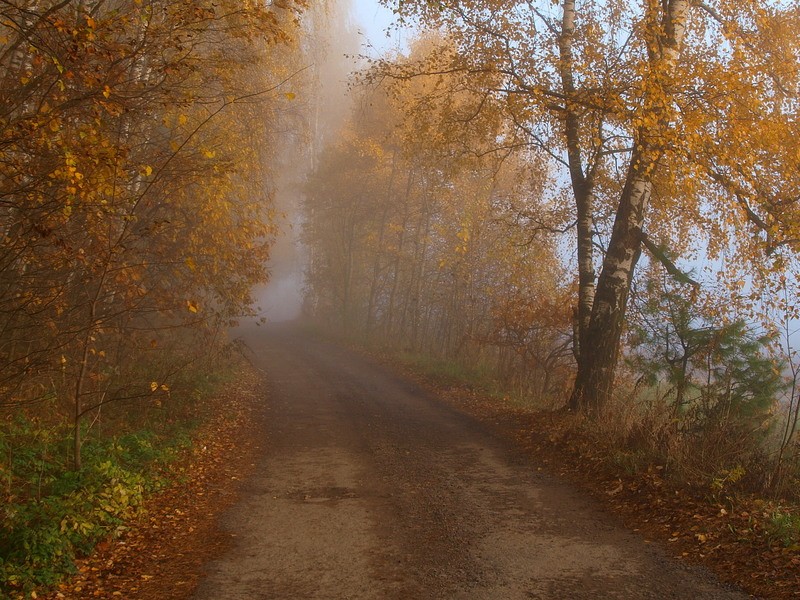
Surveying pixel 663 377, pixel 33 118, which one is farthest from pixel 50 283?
pixel 663 377

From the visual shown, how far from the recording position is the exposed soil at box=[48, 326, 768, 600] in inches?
195

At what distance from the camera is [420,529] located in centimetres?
621

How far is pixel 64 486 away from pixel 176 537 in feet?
4.37

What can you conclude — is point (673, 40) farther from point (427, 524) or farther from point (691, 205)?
point (427, 524)

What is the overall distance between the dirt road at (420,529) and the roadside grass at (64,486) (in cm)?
116

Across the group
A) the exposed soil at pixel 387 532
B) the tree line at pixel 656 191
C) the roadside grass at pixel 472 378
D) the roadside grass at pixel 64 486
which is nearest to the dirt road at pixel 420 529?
the exposed soil at pixel 387 532

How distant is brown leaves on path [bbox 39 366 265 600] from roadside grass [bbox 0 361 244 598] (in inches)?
5.8

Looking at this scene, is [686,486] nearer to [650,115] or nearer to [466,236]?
[650,115]

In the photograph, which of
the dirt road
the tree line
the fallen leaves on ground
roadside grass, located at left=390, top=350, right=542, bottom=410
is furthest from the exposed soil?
roadside grass, located at left=390, top=350, right=542, bottom=410

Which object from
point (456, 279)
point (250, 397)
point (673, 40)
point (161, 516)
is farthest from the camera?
point (456, 279)

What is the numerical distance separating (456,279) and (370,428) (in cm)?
1056

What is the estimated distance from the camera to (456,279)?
20859 millimetres

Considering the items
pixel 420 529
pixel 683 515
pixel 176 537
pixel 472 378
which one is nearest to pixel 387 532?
pixel 420 529

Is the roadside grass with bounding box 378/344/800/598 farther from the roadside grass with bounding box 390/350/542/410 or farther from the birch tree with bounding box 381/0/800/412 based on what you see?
the roadside grass with bounding box 390/350/542/410
